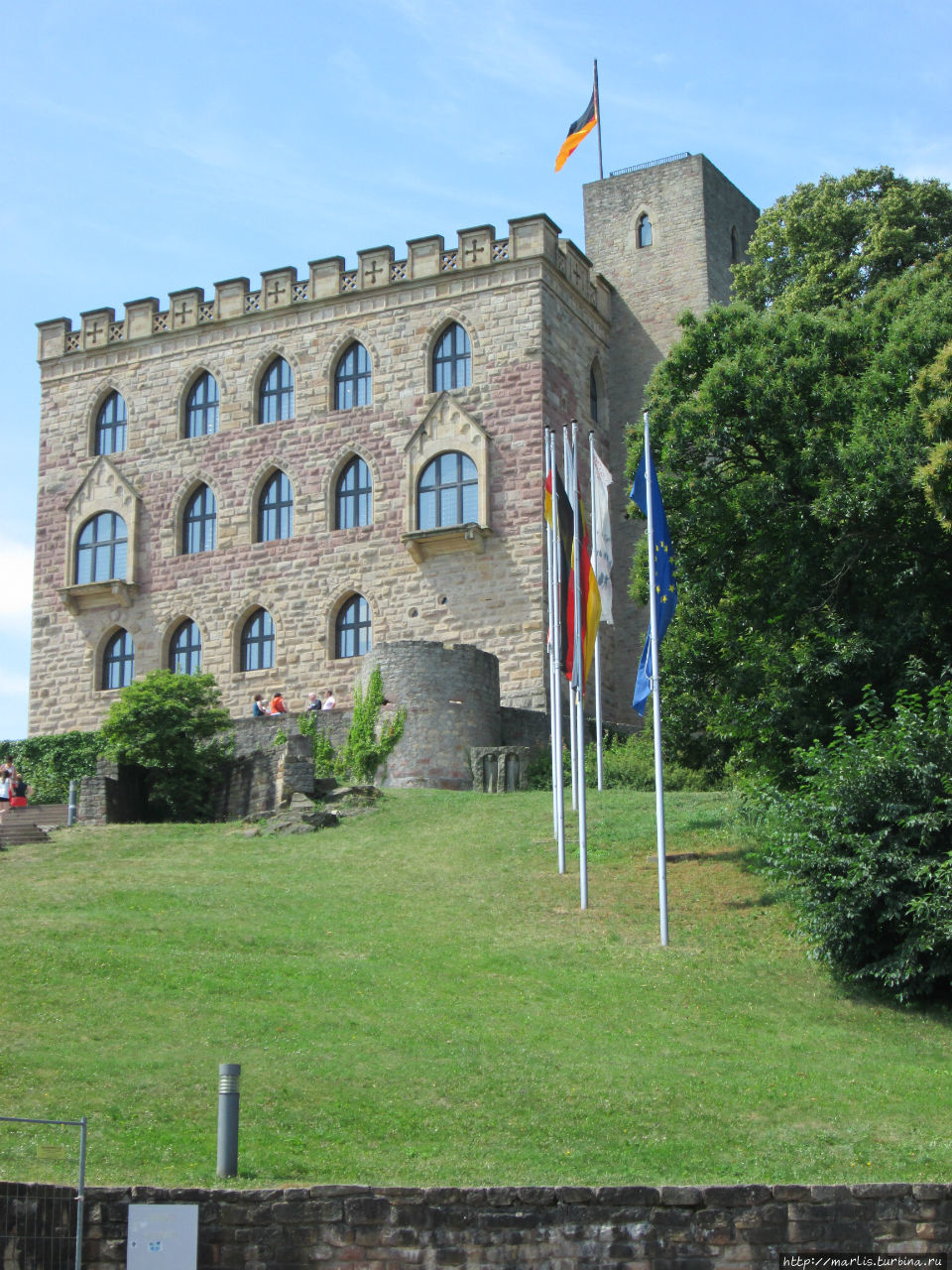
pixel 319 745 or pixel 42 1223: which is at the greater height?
pixel 319 745

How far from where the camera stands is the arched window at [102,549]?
145 ft

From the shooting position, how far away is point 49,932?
64.7ft

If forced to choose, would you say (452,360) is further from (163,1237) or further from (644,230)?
(163,1237)

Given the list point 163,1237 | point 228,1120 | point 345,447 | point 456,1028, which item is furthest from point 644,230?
point 163,1237

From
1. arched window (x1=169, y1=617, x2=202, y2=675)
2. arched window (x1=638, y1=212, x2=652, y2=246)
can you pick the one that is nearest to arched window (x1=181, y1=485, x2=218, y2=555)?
arched window (x1=169, y1=617, x2=202, y2=675)

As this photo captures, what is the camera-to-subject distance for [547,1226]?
36.3 feet

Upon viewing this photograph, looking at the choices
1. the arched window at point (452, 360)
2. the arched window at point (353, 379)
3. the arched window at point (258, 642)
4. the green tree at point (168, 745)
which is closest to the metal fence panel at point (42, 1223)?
the green tree at point (168, 745)

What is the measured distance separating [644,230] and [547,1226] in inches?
1540

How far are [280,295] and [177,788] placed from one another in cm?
1546

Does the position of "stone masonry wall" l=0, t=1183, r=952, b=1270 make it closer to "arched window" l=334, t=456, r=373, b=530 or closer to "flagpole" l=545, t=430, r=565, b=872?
"flagpole" l=545, t=430, r=565, b=872

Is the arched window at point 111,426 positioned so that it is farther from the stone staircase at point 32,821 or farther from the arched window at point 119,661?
the stone staircase at point 32,821

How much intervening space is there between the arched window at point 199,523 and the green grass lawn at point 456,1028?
59.6 feet

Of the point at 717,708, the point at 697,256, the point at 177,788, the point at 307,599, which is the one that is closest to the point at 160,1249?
the point at 717,708

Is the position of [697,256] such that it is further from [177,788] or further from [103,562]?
[177,788]
